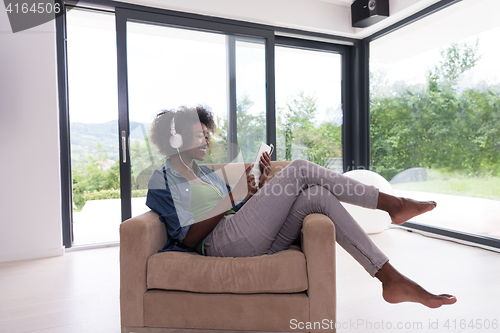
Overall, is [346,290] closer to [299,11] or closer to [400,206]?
[400,206]

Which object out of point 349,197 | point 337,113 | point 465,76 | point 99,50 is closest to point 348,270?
point 349,197

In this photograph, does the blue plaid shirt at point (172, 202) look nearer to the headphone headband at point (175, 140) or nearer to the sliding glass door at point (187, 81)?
the headphone headband at point (175, 140)

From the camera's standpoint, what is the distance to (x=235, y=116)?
11.1 feet

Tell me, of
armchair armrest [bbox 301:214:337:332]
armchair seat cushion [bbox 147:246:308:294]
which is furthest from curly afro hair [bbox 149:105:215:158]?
armchair armrest [bbox 301:214:337:332]

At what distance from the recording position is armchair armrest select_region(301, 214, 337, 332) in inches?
50.4

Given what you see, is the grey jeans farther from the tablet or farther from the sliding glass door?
the sliding glass door

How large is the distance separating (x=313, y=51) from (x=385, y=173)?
1.71m

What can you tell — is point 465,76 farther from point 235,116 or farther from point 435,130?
point 235,116

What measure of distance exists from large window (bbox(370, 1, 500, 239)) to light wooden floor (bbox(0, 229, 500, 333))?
49 cm

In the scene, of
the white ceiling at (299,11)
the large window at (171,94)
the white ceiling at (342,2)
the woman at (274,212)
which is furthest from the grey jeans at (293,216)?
the white ceiling at (342,2)

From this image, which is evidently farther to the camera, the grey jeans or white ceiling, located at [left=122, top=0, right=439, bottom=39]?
white ceiling, located at [left=122, top=0, right=439, bottom=39]

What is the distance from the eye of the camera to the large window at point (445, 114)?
2.81m

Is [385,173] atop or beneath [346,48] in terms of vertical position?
beneath

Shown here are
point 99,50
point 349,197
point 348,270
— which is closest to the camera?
point 349,197
